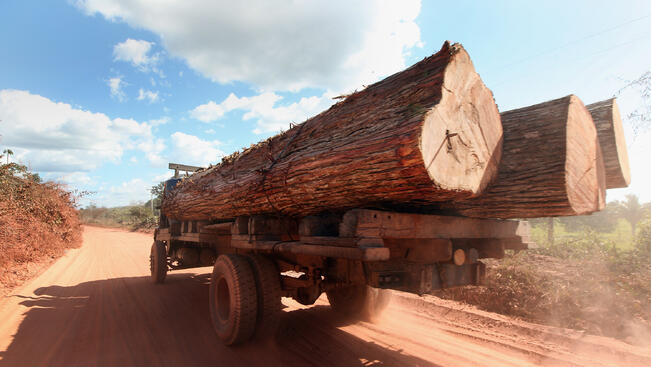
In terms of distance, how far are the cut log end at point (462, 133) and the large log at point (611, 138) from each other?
38.5 inches

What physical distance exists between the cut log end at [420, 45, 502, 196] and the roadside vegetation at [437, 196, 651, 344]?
3311 mm

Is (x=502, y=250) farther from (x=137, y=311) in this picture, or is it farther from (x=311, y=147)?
(x=137, y=311)

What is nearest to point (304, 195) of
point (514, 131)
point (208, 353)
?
point (514, 131)

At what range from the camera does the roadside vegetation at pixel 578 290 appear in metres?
4.10

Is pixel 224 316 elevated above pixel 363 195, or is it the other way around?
pixel 363 195

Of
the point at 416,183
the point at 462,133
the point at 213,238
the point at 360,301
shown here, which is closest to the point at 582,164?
the point at 462,133

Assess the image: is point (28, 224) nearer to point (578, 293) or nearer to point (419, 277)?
point (419, 277)

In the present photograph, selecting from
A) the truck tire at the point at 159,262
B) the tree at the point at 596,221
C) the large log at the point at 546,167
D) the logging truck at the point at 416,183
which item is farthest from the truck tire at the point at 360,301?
the tree at the point at 596,221

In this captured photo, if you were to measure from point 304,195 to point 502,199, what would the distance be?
153 centimetres

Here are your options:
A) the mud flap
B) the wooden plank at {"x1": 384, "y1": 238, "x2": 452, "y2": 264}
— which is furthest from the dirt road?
the wooden plank at {"x1": 384, "y1": 238, "x2": 452, "y2": 264}

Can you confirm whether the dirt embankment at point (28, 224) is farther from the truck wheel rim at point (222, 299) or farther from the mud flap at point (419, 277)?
the mud flap at point (419, 277)

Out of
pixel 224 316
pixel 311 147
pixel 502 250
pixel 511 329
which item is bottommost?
pixel 511 329

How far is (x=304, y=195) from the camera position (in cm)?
271

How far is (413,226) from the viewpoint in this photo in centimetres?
219
